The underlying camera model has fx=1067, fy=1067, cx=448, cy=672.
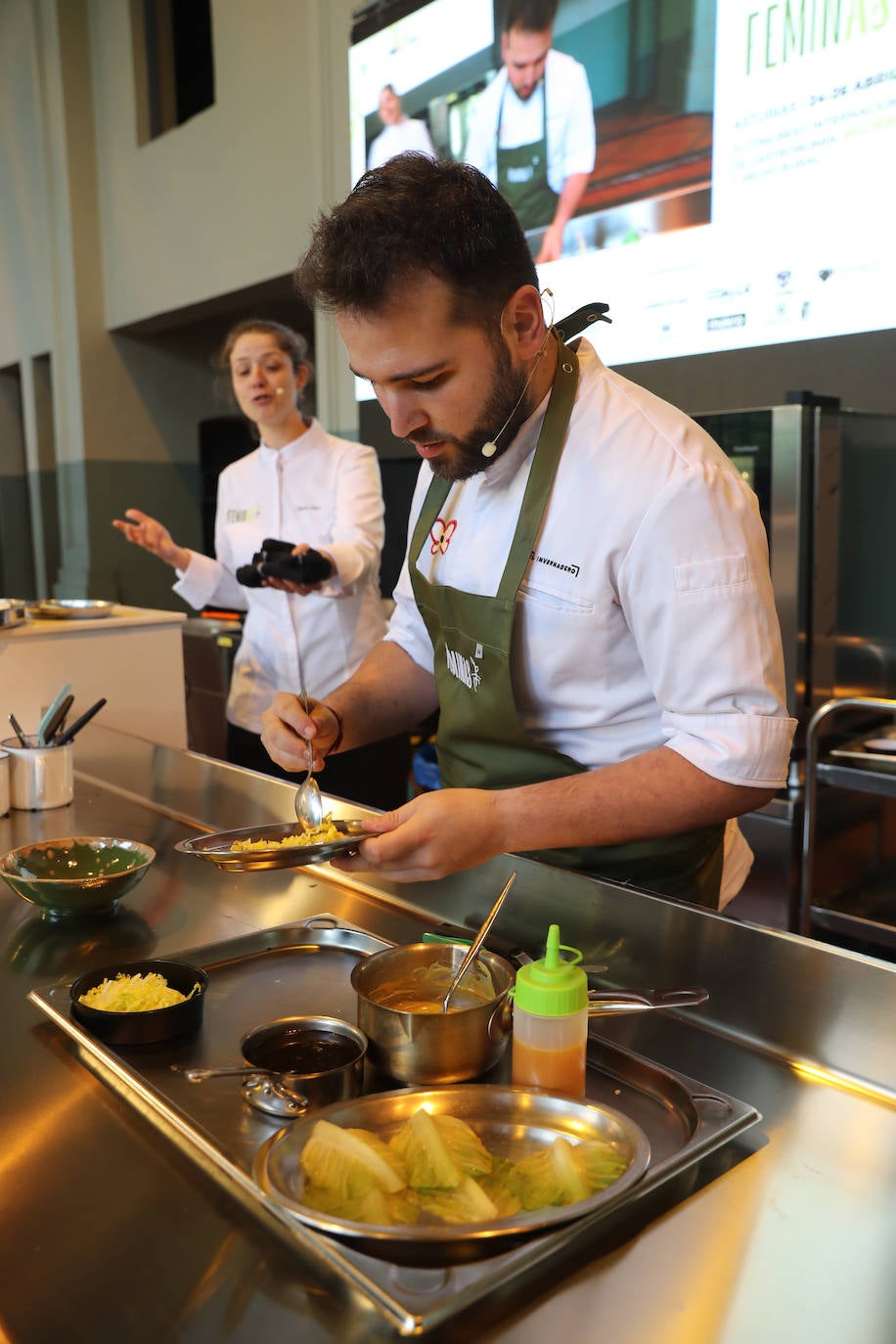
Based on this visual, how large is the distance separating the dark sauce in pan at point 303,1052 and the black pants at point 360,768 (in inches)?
80.3

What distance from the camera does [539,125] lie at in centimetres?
351

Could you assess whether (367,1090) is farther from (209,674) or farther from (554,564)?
(209,674)

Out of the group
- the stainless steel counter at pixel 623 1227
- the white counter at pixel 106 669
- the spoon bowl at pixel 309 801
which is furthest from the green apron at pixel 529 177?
the stainless steel counter at pixel 623 1227

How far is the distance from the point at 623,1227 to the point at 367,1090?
0.26m

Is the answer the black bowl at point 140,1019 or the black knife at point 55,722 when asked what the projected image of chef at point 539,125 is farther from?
the black bowl at point 140,1019

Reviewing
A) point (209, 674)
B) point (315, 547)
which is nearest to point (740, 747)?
point (315, 547)

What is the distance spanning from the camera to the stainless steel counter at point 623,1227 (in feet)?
2.13

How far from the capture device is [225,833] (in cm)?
133

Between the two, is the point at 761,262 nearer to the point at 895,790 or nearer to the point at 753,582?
the point at 895,790

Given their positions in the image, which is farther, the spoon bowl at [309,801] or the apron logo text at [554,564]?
the spoon bowl at [309,801]

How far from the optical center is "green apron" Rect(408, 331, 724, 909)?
135 cm

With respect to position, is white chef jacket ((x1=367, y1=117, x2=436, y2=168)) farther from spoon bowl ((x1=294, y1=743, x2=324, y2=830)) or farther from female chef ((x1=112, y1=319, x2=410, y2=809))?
spoon bowl ((x1=294, y1=743, x2=324, y2=830))

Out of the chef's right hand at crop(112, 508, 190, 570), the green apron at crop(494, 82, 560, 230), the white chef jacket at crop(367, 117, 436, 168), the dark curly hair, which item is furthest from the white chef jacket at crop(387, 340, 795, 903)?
the white chef jacket at crop(367, 117, 436, 168)

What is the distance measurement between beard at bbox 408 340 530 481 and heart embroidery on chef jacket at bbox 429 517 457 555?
0.14 meters
